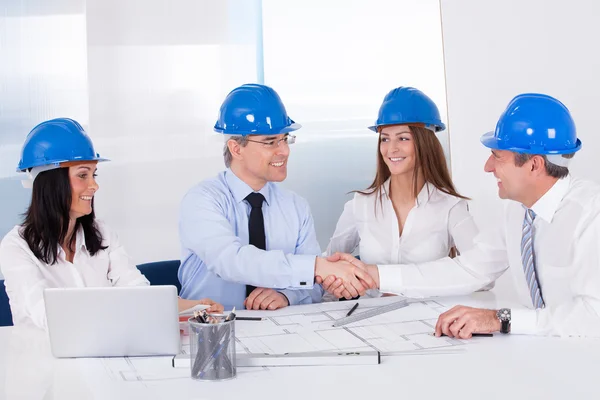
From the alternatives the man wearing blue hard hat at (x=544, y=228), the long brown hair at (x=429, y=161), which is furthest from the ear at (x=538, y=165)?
the long brown hair at (x=429, y=161)

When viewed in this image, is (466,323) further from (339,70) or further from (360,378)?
(339,70)

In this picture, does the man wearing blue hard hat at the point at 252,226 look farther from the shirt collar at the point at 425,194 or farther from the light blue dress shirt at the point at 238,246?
the shirt collar at the point at 425,194

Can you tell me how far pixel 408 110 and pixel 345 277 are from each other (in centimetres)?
103

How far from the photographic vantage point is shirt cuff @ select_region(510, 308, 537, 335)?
248 cm

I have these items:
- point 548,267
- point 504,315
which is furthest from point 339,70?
point 504,315

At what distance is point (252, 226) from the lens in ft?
11.7

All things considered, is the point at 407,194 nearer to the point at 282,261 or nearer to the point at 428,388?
the point at 282,261

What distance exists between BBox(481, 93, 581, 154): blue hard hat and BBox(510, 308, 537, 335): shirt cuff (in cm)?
62

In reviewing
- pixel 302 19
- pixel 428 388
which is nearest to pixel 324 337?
pixel 428 388

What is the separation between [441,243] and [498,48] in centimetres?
188

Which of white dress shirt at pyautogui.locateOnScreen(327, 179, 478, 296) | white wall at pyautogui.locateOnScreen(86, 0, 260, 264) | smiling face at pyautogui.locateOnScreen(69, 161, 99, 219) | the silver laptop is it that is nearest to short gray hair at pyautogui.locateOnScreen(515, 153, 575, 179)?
white dress shirt at pyautogui.locateOnScreen(327, 179, 478, 296)

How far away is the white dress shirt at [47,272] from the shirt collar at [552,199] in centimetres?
177

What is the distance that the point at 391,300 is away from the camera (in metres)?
3.19

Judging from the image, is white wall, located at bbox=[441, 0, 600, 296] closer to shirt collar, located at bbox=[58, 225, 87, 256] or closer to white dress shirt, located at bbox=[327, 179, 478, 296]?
white dress shirt, located at bbox=[327, 179, 478, 296]
